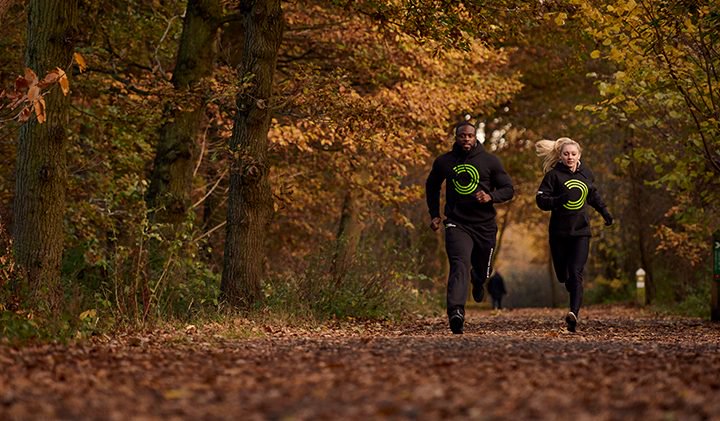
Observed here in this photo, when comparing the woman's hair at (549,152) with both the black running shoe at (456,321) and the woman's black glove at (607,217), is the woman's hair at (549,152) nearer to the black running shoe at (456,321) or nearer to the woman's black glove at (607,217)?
the woman's black glove at (607,217)

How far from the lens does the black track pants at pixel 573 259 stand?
14.5 metres

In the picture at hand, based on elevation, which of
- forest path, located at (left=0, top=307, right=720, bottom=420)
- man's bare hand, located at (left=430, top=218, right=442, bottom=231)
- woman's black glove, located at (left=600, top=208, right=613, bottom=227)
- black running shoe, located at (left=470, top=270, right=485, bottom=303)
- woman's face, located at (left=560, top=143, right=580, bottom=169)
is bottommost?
forest path, located at (left=0, top=307, right=720, bottom=420)

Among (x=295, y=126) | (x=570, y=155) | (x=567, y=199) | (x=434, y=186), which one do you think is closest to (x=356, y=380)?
(x=434, y=186)

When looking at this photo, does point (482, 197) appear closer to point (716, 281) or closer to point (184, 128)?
point (184, 128)

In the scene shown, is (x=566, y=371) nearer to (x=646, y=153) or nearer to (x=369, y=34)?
(x=646, y=153)

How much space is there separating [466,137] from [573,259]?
2.07 metres

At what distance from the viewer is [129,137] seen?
21062 millimetres

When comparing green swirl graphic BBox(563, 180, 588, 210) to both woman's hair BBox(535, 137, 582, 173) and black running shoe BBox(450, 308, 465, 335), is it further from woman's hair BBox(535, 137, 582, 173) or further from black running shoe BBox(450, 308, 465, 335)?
black running shoe BBox(450, 308, 465, 335)

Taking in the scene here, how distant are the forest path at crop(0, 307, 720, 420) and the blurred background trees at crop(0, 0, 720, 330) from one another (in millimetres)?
2044

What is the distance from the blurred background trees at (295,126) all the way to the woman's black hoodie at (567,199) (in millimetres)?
2017

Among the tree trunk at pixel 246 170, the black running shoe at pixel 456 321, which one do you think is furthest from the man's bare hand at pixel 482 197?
the tree trunk at pixel 246 170

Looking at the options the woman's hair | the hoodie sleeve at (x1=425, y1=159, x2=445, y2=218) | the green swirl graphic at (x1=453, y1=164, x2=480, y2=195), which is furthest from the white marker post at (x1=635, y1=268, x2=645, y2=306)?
the green swirl graphic at (x1=453, y1=164, x2=480, y2=195)

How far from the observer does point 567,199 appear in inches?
569

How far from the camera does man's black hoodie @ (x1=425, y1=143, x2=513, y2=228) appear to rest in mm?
13836
